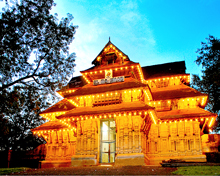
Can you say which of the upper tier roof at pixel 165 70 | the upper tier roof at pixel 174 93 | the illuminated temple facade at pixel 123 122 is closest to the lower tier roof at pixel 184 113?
the illuminated temple facade at pixel 123 122

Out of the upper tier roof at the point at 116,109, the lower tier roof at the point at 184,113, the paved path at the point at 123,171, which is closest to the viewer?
the paved path at the point at 123,171

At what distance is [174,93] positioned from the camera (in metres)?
19.3

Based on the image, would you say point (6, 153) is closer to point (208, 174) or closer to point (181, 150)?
point (181, 150)

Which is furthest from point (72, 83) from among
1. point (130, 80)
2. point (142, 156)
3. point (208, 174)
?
point (208, 174)

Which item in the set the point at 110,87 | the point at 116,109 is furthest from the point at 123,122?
the point at 110,87

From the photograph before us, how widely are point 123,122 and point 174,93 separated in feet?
20.2

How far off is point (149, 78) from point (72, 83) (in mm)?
9511

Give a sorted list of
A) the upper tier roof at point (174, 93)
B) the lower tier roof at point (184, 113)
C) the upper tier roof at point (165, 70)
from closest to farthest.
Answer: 1. the lower tier roof at point (184, 113)
2. the upper tier roof at point (174, 93)
3. the upper tier roof at point (165, 70)

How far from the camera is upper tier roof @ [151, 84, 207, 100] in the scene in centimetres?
1847

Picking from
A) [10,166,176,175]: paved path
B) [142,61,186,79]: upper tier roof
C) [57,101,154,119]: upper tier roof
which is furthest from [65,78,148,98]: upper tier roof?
[10,166,176,175]: paved path

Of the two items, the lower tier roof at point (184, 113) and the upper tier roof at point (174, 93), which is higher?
the upper tier roof at point (174, 93)

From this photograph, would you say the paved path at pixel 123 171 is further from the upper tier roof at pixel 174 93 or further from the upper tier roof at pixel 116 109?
the upper tier roof at pixel 174 93

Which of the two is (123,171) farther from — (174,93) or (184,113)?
(174,93)

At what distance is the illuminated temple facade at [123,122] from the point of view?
610 inches
